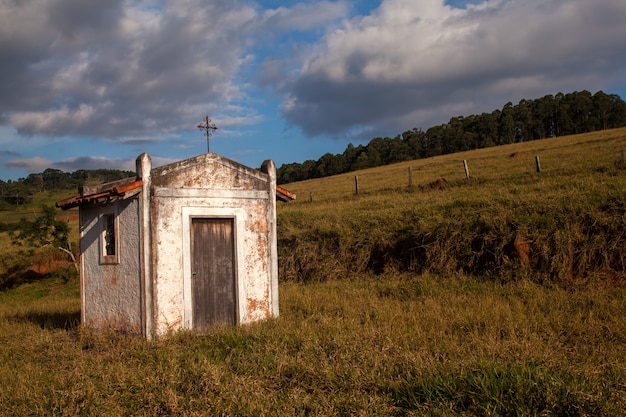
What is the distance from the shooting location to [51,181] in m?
78.1

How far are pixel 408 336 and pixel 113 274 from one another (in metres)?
5.95

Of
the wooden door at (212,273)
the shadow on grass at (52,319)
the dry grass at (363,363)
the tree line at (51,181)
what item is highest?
the tree line at (51,181)

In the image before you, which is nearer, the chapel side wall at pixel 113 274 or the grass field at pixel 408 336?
the grass field at pixel 408 336

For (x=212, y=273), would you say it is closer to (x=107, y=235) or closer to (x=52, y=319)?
(x=107, y=235)

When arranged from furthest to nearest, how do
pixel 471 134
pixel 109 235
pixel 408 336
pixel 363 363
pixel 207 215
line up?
1. pixel 471 134
2. pixel 109 235
3. pixel 207 215
4. pixel 408 336
5. pixel 363 363

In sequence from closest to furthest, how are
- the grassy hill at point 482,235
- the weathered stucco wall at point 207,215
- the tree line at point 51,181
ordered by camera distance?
the weathered stucco wall at point 207,215, the grassy hill at point 482,235, the tree line at point 51,181

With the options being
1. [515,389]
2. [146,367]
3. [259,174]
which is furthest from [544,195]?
[146,367]

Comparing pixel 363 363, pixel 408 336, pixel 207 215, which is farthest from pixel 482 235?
pixel 207 215

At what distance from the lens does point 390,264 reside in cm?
1367

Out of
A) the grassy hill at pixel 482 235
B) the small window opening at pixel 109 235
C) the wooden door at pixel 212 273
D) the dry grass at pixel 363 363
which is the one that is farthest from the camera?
the grassy hill at pixel 482 235

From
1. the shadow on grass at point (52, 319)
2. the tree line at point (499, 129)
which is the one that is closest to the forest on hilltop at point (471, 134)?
the tree line at point (499, 129)

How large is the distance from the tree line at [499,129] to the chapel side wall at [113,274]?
68.9 meters

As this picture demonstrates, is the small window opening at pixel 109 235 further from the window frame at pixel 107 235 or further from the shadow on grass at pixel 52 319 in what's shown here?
the shadow on grass at pixel 52 319

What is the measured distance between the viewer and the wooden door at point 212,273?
29.5 ft
